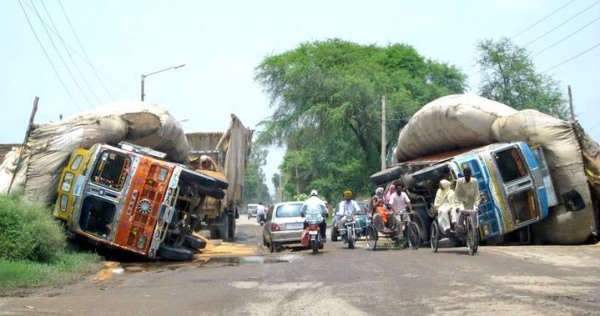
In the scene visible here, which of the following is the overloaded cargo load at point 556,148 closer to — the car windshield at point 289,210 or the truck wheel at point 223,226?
the car windshield at point 289,210

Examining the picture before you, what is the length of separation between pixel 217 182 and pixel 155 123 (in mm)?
2465

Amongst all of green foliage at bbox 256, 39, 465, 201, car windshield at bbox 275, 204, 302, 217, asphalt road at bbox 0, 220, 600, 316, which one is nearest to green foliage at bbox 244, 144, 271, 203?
green foliage at bbox 256, 39, 465, 201

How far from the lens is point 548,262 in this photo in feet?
43.0

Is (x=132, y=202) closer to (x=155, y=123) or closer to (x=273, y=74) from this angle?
(x=155, y=123)

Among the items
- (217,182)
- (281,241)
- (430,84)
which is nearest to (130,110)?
(217,182)

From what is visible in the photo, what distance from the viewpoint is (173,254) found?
18.2 m

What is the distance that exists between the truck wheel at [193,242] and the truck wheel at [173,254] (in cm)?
190

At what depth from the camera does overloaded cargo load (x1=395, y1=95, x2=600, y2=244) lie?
18156 millimetres

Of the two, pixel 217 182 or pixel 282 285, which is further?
pixel 217 182

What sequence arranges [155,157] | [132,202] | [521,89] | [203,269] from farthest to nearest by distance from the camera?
[521,89], [155,157], [132,202], [203,269]

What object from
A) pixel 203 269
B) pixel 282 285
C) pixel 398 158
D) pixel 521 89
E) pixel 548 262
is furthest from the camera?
pixel 521 89

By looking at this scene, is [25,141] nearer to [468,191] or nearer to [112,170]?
[112,170]

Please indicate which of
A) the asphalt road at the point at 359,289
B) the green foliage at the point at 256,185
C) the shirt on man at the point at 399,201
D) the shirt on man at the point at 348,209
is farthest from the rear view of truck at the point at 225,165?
the green foliage at the point at 256,185

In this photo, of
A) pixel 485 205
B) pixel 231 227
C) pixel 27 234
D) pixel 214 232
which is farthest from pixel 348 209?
pixel 231 227
